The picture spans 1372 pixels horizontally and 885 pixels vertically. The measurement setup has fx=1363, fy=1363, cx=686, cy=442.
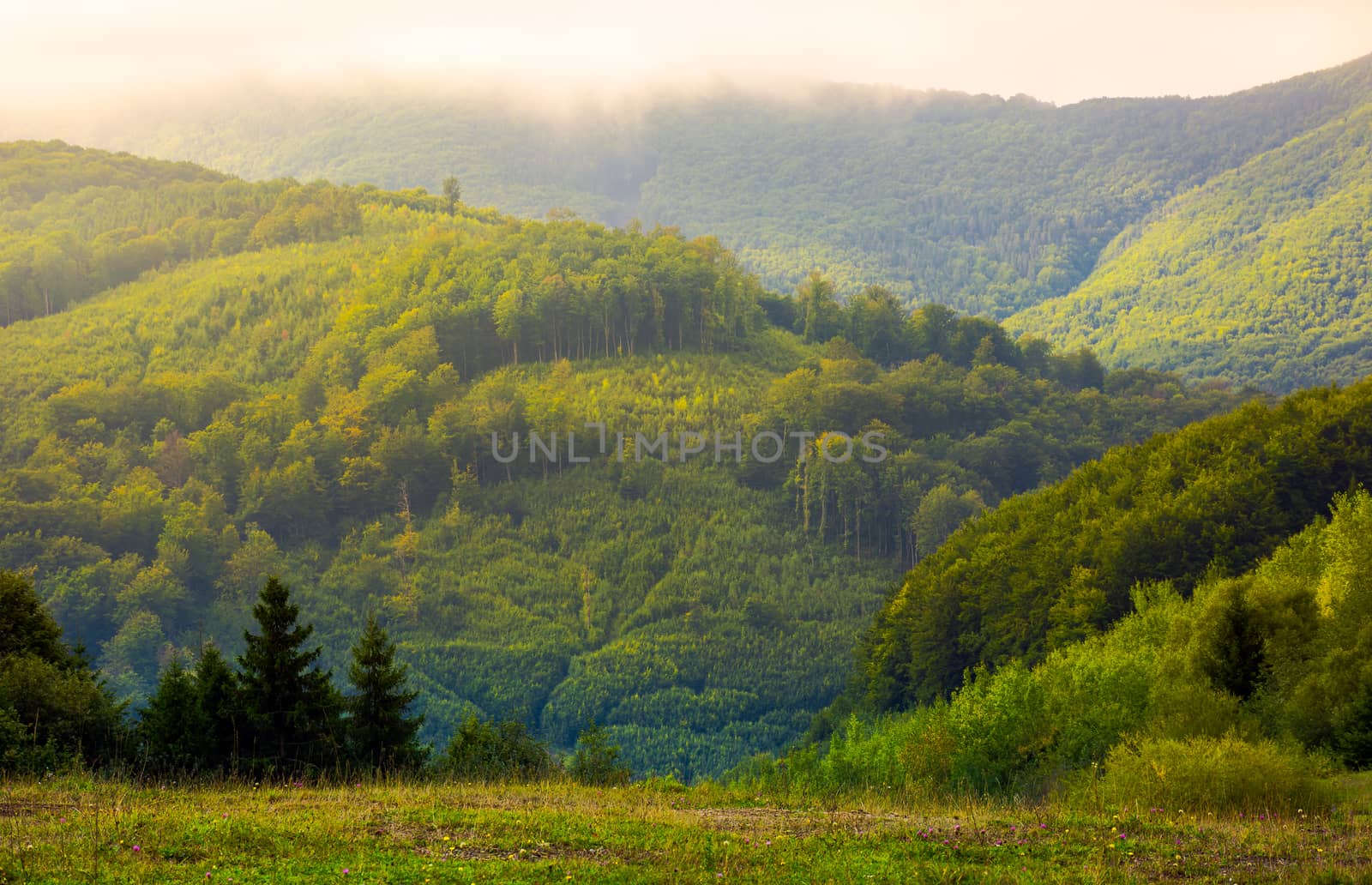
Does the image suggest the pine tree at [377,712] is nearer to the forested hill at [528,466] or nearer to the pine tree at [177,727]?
the pine tree at [177,727]

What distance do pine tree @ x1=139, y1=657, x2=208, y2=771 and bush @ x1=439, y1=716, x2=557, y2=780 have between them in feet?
24.4

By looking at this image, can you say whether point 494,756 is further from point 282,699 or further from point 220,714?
point 220,714

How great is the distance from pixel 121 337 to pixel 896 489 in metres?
104

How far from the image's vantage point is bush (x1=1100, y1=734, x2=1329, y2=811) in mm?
28688

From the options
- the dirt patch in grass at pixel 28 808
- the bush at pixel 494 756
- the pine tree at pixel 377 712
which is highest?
the dirt patch in grass at pixel 28 808

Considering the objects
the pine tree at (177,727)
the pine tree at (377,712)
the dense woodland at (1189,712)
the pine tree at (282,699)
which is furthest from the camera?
the pine tree at (377,712)

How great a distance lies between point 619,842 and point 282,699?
70.1 feet

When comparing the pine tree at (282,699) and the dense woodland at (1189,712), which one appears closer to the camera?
the dense woodland at (1189,712)

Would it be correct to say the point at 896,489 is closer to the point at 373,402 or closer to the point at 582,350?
the point at 582,350

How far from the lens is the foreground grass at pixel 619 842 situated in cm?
2130

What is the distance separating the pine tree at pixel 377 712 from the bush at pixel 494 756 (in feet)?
5.63

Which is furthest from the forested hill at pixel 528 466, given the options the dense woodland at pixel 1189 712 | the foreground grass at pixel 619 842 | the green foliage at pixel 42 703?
the foreground grass at pixel 619 842

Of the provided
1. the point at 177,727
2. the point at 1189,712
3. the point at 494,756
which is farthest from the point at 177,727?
the point at 1189,712

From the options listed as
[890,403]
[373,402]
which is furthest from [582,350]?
[890,403]
